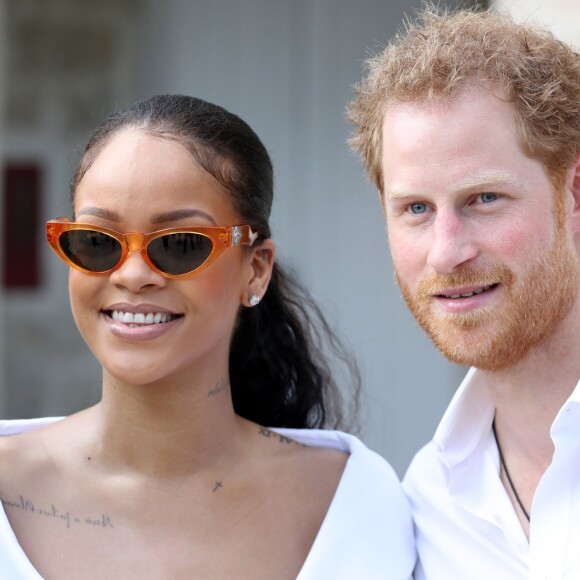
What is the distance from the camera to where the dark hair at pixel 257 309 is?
8.46ft

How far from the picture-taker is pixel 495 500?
2.58 meters

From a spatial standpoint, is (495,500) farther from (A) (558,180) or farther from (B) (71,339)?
(B) (71,339)

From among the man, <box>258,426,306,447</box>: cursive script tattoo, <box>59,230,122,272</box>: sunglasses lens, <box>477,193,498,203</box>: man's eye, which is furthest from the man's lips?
<box>59,230,122,272</box>: sunglasses lens

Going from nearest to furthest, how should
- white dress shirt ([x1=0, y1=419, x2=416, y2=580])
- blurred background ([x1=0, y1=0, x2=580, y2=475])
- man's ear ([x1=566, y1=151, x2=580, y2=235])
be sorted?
white dress shirt ([x1=0, y1=419, x2=416, y2=580]) < man's ear ([x1=566, y1=151, x2=580, y2=235]) < blurred background ([x1=0, y1=0, x2=580, y2=475])

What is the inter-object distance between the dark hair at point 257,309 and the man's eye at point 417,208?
0.40 metres

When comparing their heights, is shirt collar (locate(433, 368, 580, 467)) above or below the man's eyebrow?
below

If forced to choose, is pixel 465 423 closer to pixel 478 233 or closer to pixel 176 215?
pixel 478 233

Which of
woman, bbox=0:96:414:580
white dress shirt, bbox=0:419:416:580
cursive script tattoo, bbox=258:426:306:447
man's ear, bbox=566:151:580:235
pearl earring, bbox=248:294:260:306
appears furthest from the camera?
cursive script tattoo, bbox=258:426:306:447

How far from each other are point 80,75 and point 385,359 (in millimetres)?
2171

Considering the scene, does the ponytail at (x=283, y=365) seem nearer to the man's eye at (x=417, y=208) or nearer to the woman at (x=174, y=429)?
the woman at (x=174, y=429)

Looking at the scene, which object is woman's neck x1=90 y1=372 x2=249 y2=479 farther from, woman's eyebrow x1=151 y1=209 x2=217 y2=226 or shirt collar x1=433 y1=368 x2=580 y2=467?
shirt collar x1=433 y1=368 x2=580 y2=467

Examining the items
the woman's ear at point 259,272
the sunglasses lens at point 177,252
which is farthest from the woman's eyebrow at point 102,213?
the woman's ear at point 259,272

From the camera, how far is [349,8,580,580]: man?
7.89 ft

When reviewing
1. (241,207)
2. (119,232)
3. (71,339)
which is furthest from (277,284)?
(71,339)
